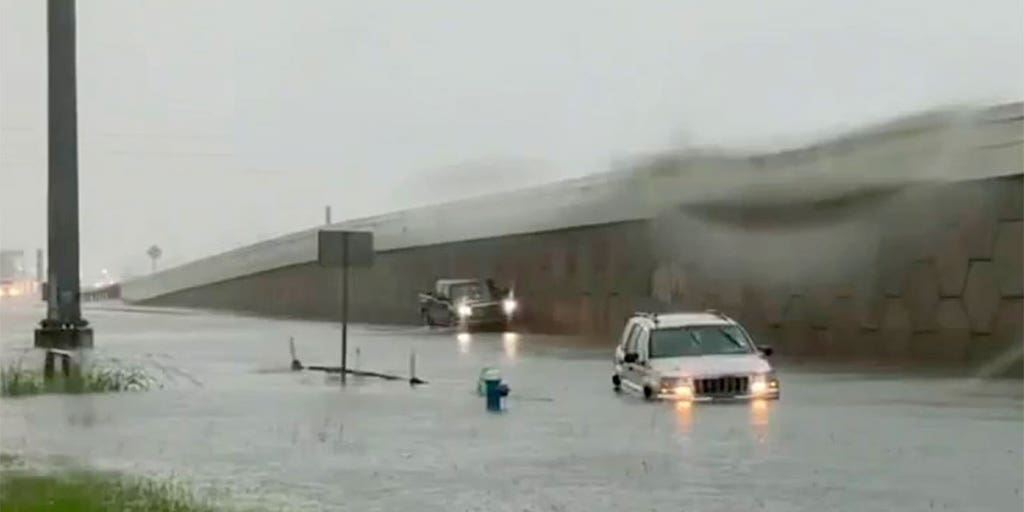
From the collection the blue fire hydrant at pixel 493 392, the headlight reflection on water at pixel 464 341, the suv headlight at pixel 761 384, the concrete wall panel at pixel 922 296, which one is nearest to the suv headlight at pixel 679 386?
the suv headlight at pixel 761 384

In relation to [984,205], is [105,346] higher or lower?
lower

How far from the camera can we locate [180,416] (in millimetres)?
24156

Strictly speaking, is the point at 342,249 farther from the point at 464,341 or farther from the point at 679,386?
the point at 464,341

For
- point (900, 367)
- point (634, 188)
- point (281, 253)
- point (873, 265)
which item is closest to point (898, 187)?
point (873, 265)

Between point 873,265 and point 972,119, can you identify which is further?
point 873,265

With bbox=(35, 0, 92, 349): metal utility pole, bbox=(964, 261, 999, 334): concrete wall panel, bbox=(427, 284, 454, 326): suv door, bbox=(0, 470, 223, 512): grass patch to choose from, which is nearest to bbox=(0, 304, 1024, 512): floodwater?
bbox=(0, 470, 223, 512): grass patch

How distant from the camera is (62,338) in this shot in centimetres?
3086

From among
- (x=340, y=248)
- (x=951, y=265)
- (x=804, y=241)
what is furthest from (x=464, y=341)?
(x=340, y=248)

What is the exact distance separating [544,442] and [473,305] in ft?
123

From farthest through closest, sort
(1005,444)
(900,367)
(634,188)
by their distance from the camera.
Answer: (634,188) < (900,367) < (1005,444)

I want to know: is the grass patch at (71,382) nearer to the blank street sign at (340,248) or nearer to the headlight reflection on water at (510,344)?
the blank street sign at (340,248)

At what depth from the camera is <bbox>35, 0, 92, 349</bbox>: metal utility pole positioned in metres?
29.9

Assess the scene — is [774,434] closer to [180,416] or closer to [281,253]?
[180,416]

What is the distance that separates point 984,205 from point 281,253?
1861 inches
